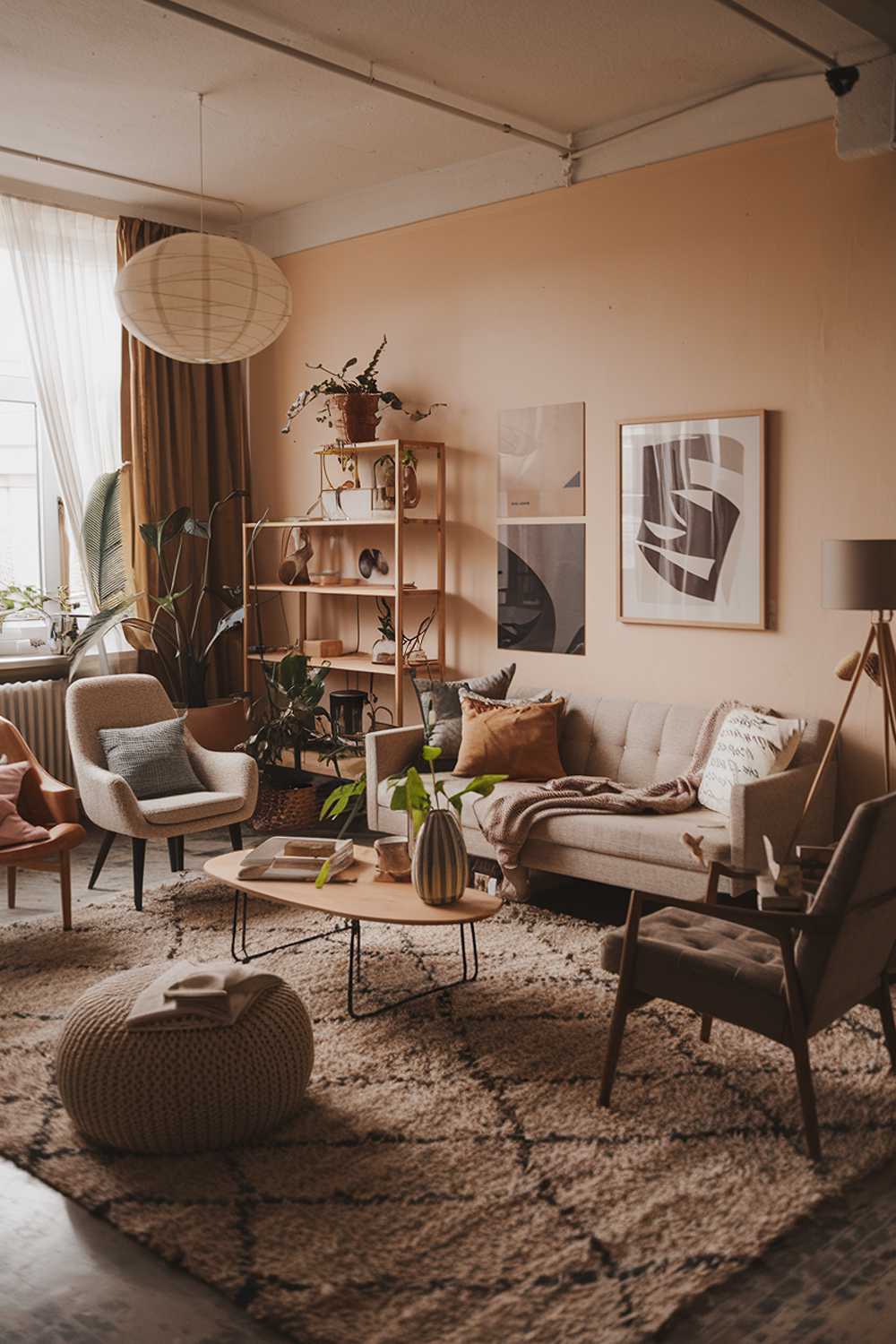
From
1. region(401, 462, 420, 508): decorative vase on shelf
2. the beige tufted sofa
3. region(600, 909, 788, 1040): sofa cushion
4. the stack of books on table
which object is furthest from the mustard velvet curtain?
region(600, 909, 788, 1040): sofa cushion

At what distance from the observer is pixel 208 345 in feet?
14.6

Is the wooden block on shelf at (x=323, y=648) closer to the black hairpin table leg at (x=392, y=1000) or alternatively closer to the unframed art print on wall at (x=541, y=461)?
the unframed art print on wall at (x=541, y=461)

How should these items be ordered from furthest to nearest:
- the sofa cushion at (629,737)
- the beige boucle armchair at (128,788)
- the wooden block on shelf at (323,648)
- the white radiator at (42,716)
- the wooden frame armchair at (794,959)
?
the wooden block on shelf at (323,648) < the white radiator at (42,716) < the sofa cushion at (629,737) < the beige boucle armchair at (128,788) < the wooden frame armchair at (794,959)

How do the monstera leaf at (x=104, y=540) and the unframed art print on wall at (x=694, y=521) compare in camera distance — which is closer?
the unframed art print on wall at (x=694, y=521)

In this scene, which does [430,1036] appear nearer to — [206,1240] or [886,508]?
[206,1240]

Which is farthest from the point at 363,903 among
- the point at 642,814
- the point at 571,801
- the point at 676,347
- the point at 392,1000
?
the point at 676,347

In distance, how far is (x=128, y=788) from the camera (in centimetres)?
482

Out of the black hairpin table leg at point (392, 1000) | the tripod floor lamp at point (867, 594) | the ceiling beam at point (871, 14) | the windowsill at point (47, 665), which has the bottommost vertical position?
the black hairpin table leg at point (392, 1000)

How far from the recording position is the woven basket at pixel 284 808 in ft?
19.4

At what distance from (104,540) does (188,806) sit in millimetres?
1918

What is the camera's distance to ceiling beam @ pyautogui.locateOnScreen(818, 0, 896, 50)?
3744 millimetres

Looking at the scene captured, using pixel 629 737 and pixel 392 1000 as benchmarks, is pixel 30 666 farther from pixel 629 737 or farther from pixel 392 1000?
pixel 392 1000

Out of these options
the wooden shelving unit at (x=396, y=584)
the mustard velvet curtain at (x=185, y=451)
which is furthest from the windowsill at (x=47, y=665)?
the wooden shelving unit at (x=396, y=584)

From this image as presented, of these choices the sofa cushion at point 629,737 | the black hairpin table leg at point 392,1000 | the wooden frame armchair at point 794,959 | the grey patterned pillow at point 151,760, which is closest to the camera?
the wooden frame armchair at point 794,959
